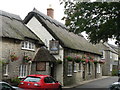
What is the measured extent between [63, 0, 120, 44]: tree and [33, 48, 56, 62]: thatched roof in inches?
203

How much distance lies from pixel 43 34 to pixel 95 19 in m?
9.00

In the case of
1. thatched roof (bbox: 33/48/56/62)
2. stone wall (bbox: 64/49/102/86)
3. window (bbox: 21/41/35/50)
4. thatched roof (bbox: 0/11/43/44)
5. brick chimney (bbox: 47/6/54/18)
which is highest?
brick chimney (bbox: 47/6/54/18)

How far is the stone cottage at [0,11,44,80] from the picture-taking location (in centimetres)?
1780

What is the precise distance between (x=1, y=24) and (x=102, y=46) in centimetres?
2991

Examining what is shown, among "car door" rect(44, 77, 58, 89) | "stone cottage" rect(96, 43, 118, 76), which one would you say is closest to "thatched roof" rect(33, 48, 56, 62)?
"car door" rect(44, 77, 58, 89)

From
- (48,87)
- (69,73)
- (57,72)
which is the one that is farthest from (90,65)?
(48,87)

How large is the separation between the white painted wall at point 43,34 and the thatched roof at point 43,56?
1.15 metres

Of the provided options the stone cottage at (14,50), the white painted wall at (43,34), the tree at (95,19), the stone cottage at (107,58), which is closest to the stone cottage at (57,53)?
the white painted wall at (43,34)

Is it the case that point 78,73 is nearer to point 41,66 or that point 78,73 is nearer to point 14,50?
point 41,66

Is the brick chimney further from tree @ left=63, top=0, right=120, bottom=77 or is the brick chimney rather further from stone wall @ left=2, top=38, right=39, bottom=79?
tree @ left=63, top=0, right=120, bottom=77

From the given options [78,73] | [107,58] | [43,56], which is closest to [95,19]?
[43,56]

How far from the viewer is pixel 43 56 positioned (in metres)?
21.5

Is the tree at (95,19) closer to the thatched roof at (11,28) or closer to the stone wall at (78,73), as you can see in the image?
the thatched roof at (11,28)

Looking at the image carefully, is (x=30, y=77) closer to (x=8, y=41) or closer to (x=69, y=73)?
(x=8, y=41)
